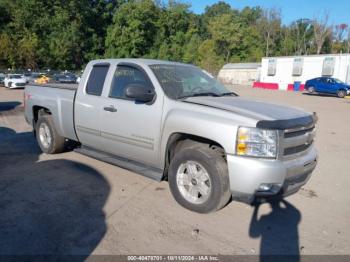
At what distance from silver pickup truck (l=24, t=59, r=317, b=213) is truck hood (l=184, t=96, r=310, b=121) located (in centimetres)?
1

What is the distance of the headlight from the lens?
12.1 feet

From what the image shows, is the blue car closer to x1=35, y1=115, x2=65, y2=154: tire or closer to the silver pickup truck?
the silver pickup truck

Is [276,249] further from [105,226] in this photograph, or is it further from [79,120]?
[79,120]

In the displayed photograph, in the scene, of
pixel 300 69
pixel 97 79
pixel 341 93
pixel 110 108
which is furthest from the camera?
pixel 300 69

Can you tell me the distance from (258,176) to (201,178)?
79cm

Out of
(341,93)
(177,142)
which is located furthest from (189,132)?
(341,93)

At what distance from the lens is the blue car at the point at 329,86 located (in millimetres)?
27578

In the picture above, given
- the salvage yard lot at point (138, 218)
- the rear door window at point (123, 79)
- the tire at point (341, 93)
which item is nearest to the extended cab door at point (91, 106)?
the rear door window at point (123, 79)

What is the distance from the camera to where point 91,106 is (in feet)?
17.7

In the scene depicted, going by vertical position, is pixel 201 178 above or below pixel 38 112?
below

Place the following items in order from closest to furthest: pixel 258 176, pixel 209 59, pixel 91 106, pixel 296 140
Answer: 1. pixel 258 176
2. pixel 296 140
3. pixel 91 106
4. pixel 209 59

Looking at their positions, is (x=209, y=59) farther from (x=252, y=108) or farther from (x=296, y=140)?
(x=296, y=140)

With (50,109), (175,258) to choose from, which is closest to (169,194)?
(175,258)

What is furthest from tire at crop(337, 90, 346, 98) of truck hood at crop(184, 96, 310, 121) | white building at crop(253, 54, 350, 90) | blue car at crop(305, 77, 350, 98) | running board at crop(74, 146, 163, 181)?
running board at crop(74, 146, 163, 181)
